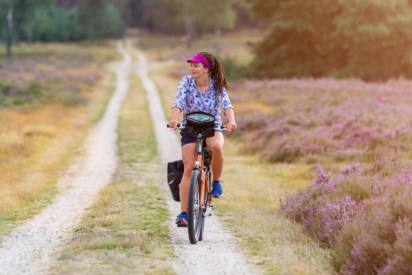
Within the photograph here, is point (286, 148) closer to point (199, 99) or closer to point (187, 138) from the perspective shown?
point (199, 99)

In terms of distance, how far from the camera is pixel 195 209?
852 centimetres

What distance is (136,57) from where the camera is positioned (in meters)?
84.8

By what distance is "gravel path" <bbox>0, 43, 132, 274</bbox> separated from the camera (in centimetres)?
804

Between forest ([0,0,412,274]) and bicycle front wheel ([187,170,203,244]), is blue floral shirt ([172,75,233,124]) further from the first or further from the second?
forest ([0,0,412,274])

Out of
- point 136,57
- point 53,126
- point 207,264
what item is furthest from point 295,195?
point 136,57

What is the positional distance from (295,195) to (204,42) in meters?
100

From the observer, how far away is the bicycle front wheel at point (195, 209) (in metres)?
8.05

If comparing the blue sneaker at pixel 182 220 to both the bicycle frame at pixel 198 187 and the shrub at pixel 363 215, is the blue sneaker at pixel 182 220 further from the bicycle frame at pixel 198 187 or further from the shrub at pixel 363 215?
the shrub at pixel 363 215

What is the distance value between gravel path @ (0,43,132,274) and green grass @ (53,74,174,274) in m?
0.25

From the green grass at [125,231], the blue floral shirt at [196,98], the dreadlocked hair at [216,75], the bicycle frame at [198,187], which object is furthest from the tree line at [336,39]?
the bicycle frame at [198,187]

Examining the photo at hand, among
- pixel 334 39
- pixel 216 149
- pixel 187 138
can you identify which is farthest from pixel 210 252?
pixel 334 39

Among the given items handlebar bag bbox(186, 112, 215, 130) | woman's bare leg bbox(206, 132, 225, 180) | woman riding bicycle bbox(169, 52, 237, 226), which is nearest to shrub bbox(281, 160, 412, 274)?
woman's bare leg bbox(206, 132, 225, 180)

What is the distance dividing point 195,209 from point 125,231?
135cm

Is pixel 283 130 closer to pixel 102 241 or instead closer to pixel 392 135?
pixel 392 135
